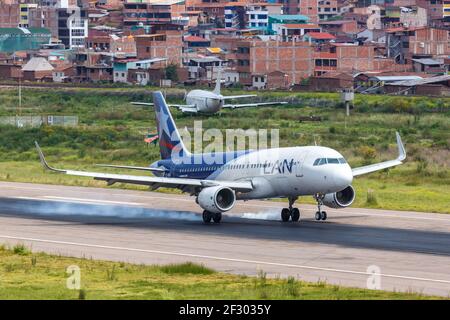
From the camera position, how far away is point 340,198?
5831 cm

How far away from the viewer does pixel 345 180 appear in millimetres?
55031

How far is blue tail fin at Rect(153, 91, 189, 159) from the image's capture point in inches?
2532

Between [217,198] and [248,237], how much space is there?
530 centimetres

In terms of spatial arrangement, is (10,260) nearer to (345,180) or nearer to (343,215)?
(345,180)

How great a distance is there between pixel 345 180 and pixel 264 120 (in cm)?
7992

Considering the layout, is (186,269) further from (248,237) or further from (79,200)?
(79,200)

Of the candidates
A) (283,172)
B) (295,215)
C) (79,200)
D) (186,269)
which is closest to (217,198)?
(283,172)

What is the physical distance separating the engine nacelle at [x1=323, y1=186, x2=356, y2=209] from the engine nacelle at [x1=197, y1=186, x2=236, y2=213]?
4.81 meters

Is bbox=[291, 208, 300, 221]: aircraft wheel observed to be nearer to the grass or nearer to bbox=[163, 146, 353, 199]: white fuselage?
bbox=[163, 146, 353, 199]: white fuselage

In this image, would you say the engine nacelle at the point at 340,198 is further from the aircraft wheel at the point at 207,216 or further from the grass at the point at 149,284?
the grass at the point at 149,284

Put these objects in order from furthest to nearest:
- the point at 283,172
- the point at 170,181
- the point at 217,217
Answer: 1. the point at 170,181
2. the point at 217,217
3. the point at 283,172

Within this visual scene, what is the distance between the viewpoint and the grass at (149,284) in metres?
34.9

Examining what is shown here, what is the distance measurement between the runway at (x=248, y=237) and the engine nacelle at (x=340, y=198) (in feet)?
3.02

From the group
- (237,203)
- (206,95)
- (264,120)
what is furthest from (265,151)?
(206,95)
